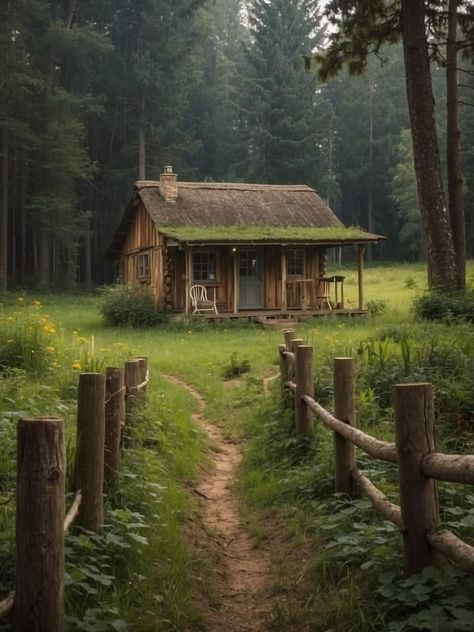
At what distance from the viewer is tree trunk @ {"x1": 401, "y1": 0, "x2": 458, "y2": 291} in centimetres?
1427

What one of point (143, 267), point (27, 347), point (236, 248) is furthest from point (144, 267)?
point (27, 347)

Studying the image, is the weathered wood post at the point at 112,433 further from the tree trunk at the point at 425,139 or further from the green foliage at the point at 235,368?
the tree trunk at the point at 425,139

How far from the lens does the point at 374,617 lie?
328cm

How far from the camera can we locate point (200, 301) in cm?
2261

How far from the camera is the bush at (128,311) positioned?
2139 cm

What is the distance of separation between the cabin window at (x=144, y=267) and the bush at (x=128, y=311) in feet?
13.1

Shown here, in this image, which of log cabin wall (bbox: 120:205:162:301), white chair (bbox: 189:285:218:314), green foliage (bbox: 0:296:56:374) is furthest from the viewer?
log cabin wall (bbox: 120:205:162:301)

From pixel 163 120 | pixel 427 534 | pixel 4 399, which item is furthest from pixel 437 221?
pixel 163 120

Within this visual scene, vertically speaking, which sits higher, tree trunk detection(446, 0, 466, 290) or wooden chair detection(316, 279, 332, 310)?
tree trunk detection(446, 0, 466, 290)

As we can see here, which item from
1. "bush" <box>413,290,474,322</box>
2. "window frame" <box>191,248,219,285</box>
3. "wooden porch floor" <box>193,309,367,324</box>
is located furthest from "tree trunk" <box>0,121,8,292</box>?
"bush" <box>413,290,474,322</box>

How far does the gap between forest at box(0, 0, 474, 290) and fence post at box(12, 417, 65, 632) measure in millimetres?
32921

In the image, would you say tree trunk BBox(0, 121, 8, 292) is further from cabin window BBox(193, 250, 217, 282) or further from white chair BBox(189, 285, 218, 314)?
white chair BBox(189, 285, 218, 314)

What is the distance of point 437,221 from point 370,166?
4401 cm

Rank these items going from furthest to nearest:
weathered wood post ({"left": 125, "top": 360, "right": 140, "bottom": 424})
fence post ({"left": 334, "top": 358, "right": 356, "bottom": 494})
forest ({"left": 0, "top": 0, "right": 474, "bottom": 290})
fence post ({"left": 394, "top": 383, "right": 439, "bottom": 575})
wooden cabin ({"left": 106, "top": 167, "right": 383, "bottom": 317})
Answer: forest ({"left": 0, "top": 0, "right": 474, "bottom": 290}) → wooden cabin ({"left": 106, "top": 167, "right": 383, "bottom": 317}) → weathered wood post ({"left": 125, "top": 360, "right": 140, "bottom": 424}) → fence post ({"left": 334, "top": 358, "right": 356, "bottom": 494}) → fence post ({"left": 394, "top": 383, "right": 439, "bottom": 575})
